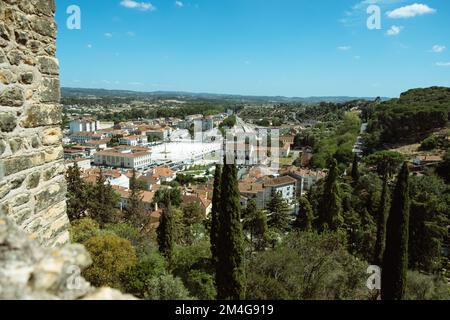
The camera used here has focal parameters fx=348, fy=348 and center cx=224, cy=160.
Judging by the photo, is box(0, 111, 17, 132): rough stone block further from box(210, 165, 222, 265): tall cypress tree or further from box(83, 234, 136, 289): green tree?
box(210, 165, 222, 265): tall cypress tree

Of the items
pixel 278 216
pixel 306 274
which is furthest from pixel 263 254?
pixel 278 216

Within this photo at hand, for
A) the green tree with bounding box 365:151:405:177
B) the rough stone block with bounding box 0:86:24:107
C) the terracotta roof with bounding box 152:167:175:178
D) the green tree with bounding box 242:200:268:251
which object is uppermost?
the rough stone block with bounding box 0:86:24:107

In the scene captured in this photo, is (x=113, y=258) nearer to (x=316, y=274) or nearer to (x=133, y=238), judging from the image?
(x=133, y=238)

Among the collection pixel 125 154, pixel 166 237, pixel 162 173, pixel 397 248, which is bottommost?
pixel 162 173

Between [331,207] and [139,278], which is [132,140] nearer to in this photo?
[331,207]

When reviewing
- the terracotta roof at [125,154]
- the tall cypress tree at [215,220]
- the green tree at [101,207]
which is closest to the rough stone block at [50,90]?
the tall cypress tree at [215,220]

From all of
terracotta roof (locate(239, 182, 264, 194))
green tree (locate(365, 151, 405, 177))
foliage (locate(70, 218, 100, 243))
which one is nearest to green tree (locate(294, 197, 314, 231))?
terracotta roof (locate(239, 182, 264, 194))

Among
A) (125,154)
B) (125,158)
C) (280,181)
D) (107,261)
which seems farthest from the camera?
(125,158)
